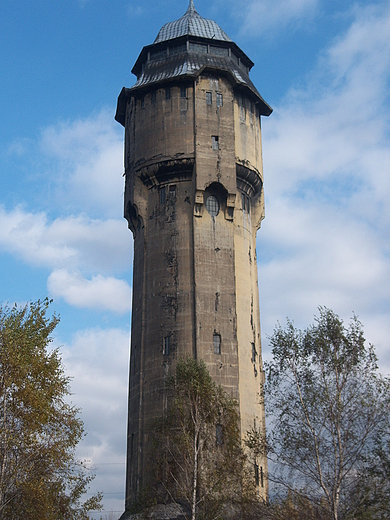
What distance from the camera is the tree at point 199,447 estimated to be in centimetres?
2984

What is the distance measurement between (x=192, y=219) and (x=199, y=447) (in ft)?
45.8

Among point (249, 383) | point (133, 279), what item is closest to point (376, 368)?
point (249, 383)

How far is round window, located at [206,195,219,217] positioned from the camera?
39.9m

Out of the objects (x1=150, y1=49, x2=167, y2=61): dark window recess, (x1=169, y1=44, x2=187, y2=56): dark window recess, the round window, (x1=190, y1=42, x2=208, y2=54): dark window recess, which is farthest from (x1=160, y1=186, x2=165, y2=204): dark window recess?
(x1=190, y1=42, x2=208, y2=54): dark window recess

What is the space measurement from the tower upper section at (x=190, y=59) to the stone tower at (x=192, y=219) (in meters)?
0.08

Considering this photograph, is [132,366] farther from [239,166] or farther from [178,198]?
[239,166]

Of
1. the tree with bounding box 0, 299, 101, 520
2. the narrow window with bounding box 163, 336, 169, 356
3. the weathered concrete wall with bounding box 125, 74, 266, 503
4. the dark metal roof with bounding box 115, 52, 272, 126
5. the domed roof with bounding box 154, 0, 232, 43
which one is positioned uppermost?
the domed roof with bounding box 154, 0, 232, 43

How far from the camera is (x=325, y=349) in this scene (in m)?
26.4

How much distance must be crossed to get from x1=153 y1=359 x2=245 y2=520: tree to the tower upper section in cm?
1798

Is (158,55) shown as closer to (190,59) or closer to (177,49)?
(177,49)

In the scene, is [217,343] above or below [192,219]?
below

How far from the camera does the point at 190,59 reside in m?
43.0

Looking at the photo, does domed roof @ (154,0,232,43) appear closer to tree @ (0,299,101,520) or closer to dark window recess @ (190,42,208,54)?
dark window recess @ (190,42,208,54)

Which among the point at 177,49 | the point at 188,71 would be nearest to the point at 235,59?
the point at 177,49
